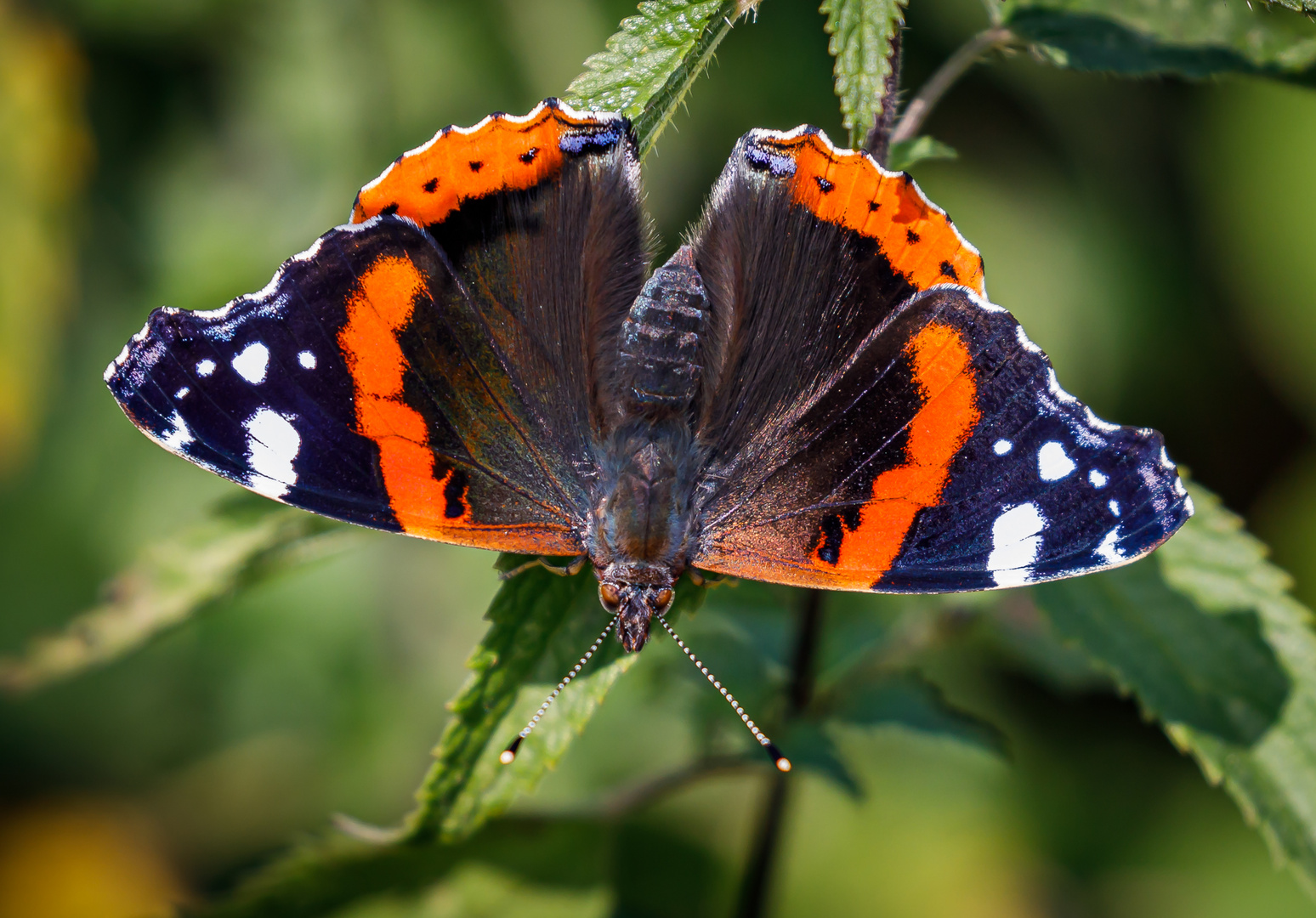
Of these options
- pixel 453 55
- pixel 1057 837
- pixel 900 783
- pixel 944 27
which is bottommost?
pixel 1057 837

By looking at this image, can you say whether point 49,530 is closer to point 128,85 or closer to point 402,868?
point 128,85

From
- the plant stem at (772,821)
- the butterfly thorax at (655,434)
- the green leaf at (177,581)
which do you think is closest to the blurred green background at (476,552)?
the plant stem at (772,821)

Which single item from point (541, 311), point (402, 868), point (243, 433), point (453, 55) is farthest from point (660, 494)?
point (453, 55)

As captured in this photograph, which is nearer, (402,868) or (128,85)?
(402,868)

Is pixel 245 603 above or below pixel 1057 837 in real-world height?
above

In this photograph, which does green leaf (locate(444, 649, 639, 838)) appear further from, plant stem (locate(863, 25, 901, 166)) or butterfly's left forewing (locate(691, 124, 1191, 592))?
plant stem (locate(863, 25, 901, 166))

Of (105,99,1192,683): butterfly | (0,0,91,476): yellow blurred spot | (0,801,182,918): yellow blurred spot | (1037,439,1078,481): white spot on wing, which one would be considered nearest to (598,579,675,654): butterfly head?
(105,99,1192,683): butterfly

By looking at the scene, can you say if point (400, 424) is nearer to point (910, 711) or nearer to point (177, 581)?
point (177, 581)

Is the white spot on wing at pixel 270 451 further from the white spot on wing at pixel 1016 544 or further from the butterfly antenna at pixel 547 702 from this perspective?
the white spot on wing at pixel 1016 544
